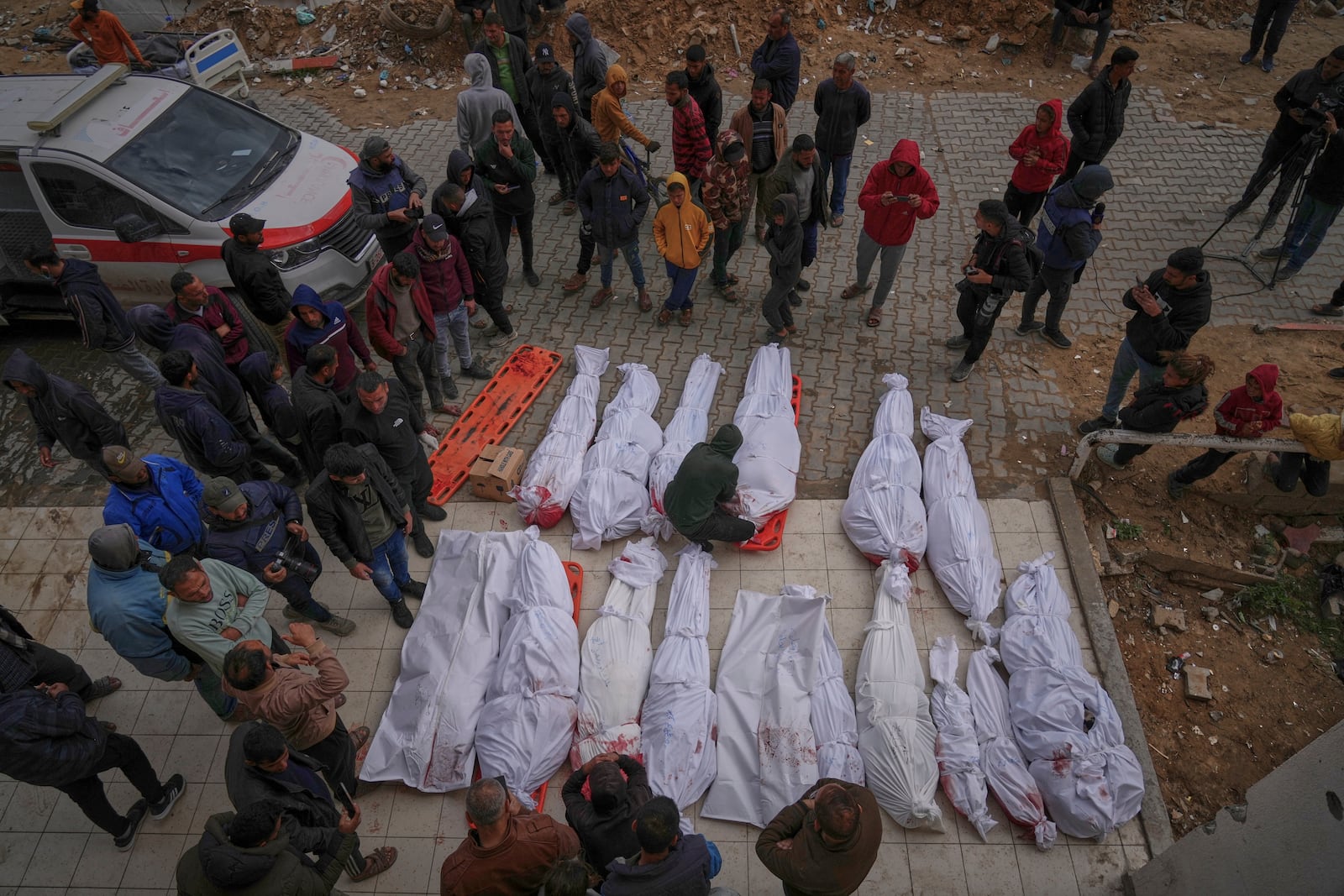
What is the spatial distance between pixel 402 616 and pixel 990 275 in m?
4.93

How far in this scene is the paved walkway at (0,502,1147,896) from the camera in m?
4.05

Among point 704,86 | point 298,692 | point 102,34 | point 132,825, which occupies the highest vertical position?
point 704,86

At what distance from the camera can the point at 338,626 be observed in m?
5.08

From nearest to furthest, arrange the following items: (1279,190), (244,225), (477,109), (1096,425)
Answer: (244,225), (1096,425), (477,109), (1279,190)

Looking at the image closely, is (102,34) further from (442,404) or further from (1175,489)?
(1175,489)

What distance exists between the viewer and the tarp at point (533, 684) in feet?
14.1

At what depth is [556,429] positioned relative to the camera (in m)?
6.08

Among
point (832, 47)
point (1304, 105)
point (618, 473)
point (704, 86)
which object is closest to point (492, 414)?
point (618, 473)

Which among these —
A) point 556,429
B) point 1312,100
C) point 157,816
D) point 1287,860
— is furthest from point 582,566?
point 1312,100

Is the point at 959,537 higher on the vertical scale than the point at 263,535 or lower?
lower

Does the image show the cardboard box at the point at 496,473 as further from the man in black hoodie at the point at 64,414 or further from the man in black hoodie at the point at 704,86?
the man in black hoodie at the point at 704,86

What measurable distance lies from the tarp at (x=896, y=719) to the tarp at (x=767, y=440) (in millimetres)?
1021

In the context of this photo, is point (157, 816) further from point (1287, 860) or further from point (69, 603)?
point (1287, 860)

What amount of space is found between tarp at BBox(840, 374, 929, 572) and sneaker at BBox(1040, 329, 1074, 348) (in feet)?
5.93
